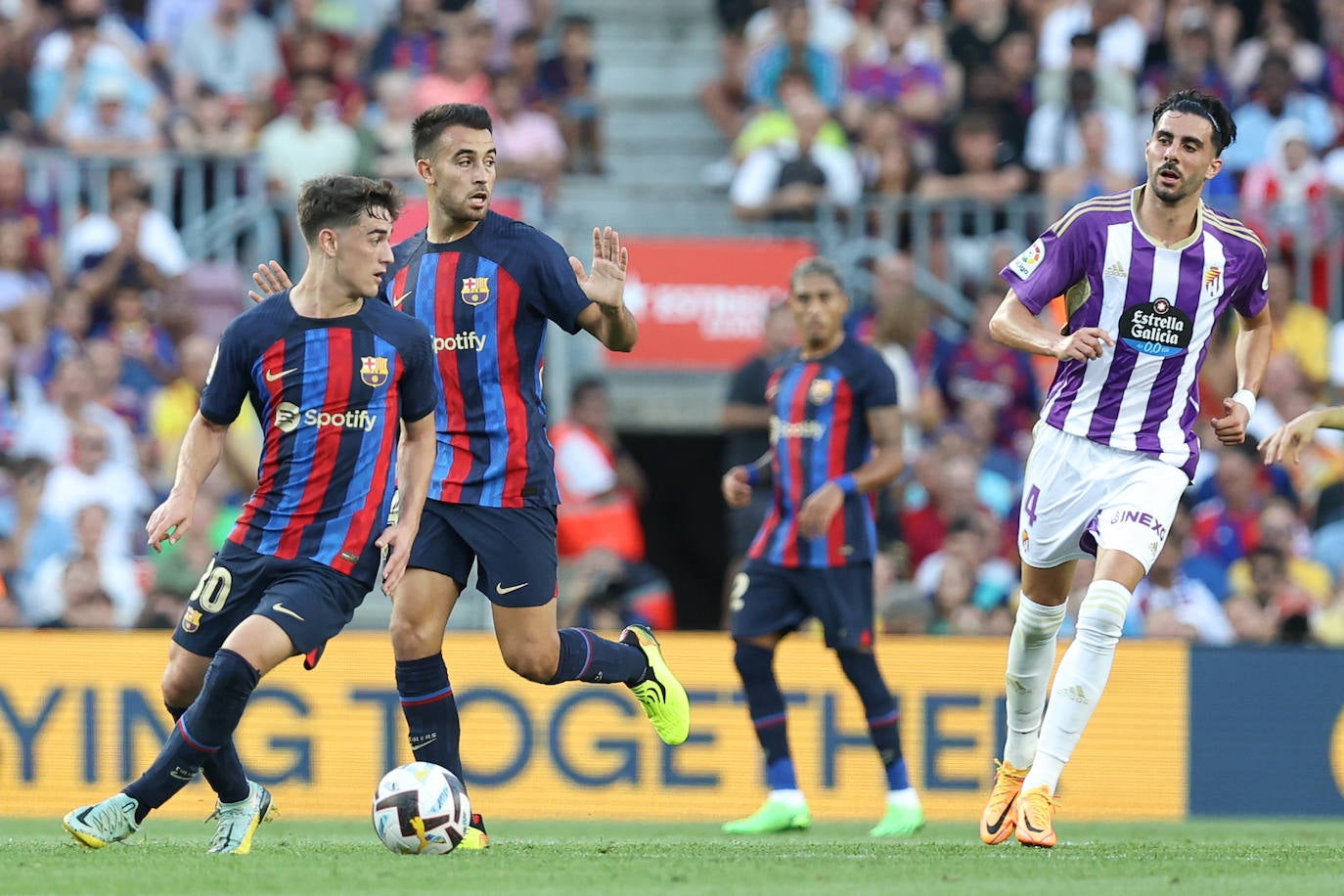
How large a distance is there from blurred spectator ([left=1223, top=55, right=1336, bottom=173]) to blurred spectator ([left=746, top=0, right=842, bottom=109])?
3.20 metres

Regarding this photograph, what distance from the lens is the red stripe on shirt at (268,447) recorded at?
294 inches

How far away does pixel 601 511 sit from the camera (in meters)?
14.3

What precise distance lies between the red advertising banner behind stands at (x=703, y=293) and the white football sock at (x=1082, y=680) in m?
7.29

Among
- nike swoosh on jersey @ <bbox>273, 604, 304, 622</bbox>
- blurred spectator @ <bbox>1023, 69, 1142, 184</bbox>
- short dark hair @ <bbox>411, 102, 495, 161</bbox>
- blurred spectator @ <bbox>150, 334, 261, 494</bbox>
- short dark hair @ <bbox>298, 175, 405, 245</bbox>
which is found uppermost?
blurred spectator @ <bbox>1023, 69, 1142, 184</bbox>

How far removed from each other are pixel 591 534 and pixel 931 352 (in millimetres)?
2894

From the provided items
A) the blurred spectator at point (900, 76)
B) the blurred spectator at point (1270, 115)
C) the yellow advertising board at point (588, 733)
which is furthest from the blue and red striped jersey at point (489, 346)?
the blurred spectator at point (1270, 115)

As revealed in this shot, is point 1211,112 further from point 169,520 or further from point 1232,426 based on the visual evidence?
point 169,520

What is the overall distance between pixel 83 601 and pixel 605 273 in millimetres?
6010

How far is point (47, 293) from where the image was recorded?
14.7 meters

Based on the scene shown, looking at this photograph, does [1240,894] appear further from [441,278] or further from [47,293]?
[47,293]

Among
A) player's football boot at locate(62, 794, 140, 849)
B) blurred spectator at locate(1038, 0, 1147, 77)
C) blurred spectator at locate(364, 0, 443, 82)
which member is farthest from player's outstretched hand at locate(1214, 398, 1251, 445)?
blurred spectator at locate(364, 0, 443, 82)

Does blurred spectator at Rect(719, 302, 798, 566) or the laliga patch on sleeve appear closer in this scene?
the laliga patch on sleeve

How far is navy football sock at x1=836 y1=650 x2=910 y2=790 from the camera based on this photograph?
33.8 ft

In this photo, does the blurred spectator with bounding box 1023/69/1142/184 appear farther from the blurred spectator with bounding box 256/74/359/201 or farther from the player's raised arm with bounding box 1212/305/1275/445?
the player's raised arm with bounding box 1212/305/1275/445
